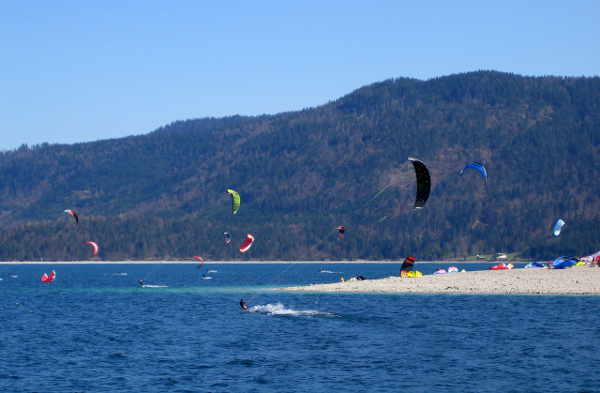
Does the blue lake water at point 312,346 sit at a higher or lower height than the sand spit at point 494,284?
lower

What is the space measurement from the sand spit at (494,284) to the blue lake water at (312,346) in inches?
200

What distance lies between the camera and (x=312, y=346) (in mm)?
55719

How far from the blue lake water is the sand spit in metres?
5.09

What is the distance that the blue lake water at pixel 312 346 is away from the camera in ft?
146

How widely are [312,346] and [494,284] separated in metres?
46.1

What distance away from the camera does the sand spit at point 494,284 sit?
304ft

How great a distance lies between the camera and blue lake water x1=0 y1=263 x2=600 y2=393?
1751 inches

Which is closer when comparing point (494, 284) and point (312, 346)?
point (312, 346)

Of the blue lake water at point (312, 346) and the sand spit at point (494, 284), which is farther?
the sand spit at point (494, 284)

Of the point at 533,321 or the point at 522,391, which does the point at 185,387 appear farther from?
the point at 533,321

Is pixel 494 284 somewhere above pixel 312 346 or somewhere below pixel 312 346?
above

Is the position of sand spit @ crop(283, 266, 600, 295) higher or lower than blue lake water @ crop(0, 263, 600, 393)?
higher

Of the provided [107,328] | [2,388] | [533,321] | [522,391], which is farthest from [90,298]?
[522,391]

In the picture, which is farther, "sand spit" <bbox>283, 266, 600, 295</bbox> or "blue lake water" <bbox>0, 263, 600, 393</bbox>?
"sand spit" <bbox>283, 266, 600, 295</bbox>
